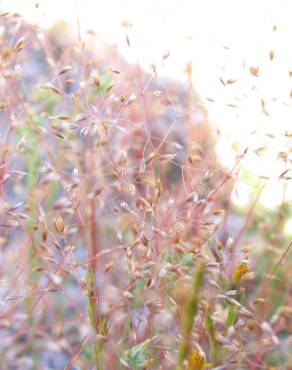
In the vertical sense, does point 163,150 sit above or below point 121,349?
below

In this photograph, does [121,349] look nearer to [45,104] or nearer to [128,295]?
[128,295]

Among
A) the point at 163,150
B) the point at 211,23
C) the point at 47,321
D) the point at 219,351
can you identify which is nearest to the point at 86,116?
the point at 219,351

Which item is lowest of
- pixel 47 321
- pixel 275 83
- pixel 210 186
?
pixel 47 321

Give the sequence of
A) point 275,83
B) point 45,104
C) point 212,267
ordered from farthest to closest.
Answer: point 45,104 → point 275,83 → point 212,267

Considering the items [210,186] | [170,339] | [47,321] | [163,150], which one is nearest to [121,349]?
[170,339]

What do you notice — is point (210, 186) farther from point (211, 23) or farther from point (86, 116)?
point (86, 116)

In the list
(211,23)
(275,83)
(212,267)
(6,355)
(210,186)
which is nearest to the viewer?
(212,267)

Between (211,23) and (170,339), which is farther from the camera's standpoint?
(211,23)
